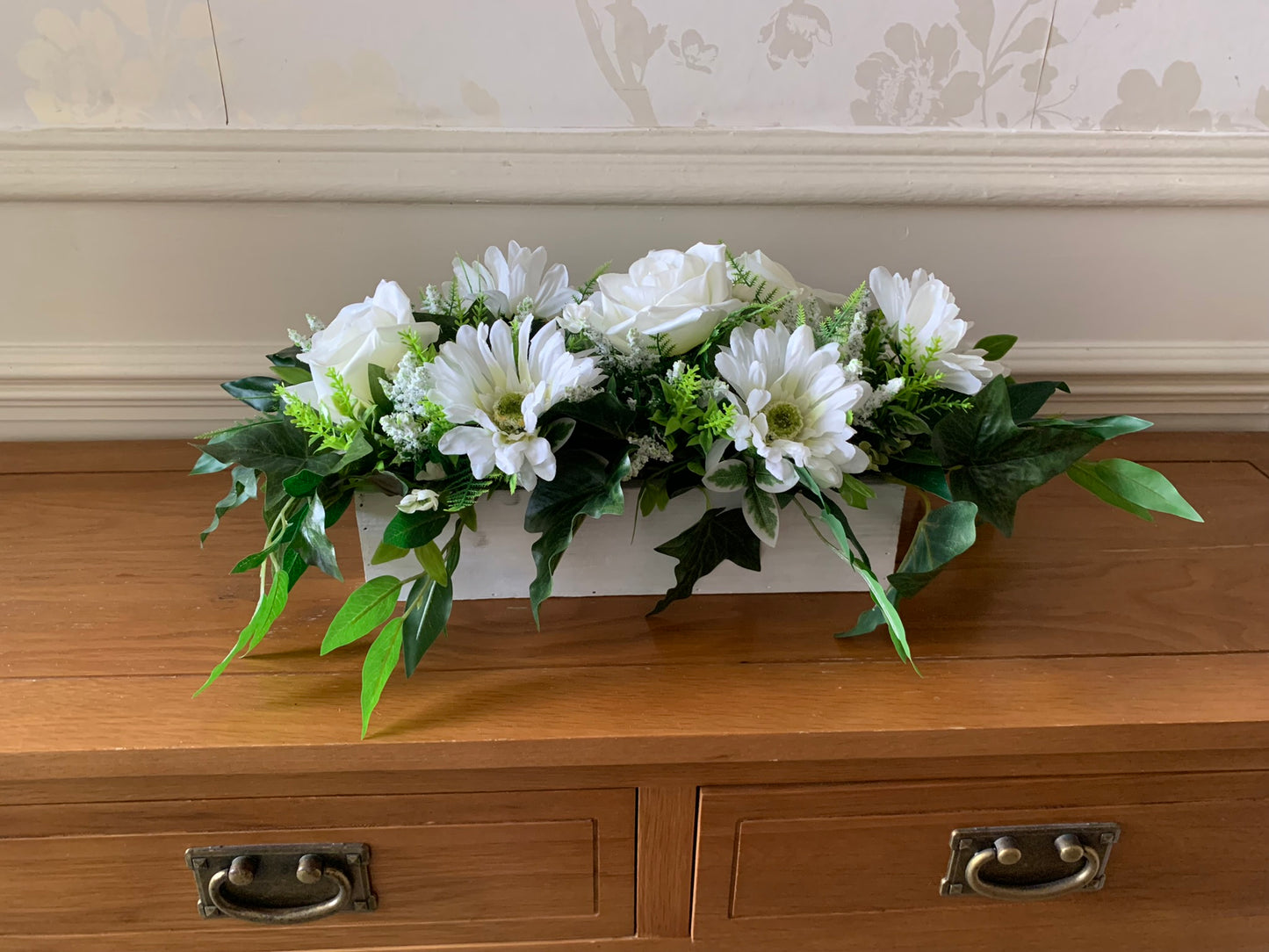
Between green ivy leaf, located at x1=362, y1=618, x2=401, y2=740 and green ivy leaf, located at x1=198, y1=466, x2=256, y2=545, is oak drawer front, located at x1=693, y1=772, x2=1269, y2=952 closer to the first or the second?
green ivy leaf, located at x1=362, y1=618, x2=401, y2=740

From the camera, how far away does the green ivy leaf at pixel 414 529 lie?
1.66 ft

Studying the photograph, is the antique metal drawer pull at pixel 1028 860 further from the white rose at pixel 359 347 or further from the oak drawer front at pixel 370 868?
the white rose at pixel 359 347

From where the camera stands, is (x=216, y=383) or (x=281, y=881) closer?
(x=281, y=881)

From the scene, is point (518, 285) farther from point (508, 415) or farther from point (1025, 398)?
point (1025, 398)

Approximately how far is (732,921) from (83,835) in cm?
41

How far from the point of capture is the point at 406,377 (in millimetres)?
501

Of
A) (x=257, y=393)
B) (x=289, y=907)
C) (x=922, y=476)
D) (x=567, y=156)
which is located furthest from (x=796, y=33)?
(x=289, y=907)

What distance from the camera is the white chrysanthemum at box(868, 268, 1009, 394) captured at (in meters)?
0.54

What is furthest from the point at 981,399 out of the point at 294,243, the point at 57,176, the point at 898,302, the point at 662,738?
the point at 57,176

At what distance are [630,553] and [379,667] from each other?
192 mm

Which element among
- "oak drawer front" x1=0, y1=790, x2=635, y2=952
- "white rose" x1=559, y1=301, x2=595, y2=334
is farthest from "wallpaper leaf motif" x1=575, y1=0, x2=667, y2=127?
"oak drawer front" x1=0, y1=790, x2=635, y2=952

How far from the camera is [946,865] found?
1.88 feet

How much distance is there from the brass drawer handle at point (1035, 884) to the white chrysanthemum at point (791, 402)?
0.88 feet

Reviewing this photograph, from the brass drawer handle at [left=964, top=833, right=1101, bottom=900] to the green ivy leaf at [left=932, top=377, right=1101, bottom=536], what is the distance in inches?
8.0
